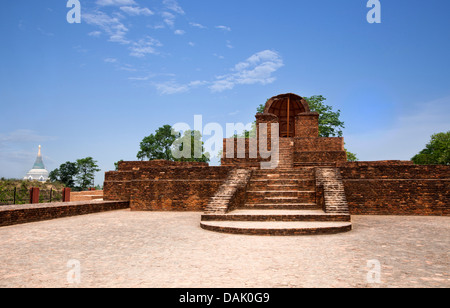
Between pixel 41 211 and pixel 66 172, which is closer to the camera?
pixel 41 211

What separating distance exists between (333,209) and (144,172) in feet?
24.5

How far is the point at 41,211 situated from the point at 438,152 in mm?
45831

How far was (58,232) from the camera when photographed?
6867mm

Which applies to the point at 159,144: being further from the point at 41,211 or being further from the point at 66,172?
the point at 41,211

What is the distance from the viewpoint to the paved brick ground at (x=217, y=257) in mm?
3463

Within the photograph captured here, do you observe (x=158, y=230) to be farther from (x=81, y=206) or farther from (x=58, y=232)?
(x=81, y=206)

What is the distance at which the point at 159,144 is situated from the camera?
1662 inches

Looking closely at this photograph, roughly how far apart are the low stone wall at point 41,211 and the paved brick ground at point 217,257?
1070 millimetres

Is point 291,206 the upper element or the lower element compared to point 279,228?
upper

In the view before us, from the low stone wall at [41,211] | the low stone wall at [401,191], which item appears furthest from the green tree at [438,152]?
the low stone wall at [41,211]

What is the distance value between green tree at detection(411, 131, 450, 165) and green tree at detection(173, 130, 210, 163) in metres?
30.3

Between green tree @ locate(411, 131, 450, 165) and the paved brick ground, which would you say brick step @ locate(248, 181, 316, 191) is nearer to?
the paved brick ground

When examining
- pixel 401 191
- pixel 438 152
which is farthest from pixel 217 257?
pixel 438 152

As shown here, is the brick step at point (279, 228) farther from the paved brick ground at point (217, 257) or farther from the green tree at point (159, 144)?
the green tree at point (159, 144)
